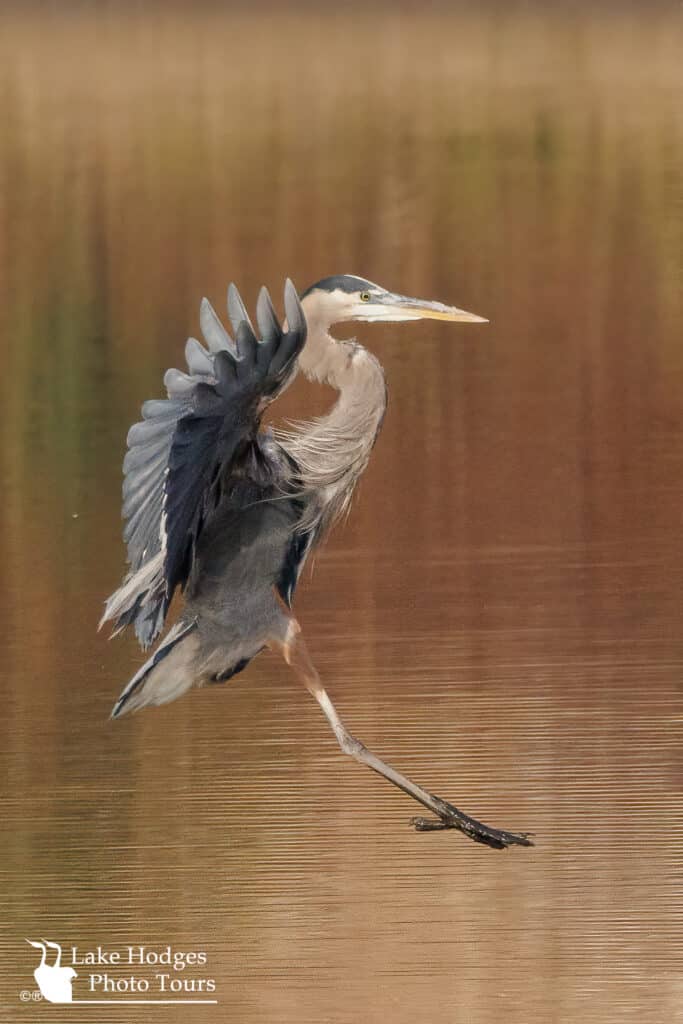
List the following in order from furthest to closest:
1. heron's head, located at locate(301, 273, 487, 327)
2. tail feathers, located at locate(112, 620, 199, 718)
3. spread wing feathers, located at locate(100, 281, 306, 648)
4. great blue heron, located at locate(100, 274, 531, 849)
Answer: heron's head, located at locate(301, 273, 487, 327) → tail feathers, located at locate(112, 620, 199, 718) → great blue heron, located at locate(100, 274, 531, 849) → spread wing feathers, located at locate(100, 281, 306, 648)

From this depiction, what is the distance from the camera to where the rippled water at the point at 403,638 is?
209 inches

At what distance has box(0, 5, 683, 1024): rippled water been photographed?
5309 millimetres

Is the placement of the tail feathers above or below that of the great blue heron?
below

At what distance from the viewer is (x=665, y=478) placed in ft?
30.4

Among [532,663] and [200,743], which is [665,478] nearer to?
[532,663]

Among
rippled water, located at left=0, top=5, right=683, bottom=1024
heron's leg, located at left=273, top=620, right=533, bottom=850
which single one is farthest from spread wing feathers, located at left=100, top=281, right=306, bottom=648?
rippled water, located at left=0, top=5, right=683, bottom=1024

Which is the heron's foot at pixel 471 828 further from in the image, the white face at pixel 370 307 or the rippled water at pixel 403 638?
the white face at pixel 370 307

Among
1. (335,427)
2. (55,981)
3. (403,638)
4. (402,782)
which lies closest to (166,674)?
(402,782)

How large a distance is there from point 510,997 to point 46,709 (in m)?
2.25

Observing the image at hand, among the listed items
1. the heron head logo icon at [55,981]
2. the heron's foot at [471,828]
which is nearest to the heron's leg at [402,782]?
the heron's foot at [471,828]

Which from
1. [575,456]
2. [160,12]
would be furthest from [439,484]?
[160,12]

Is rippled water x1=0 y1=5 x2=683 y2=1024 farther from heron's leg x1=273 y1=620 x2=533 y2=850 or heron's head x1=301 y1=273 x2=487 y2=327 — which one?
heron's head x1=301 y1=273 x2=487 y2=327

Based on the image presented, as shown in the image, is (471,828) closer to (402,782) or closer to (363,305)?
(402,782)

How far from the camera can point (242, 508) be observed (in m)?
6.17
